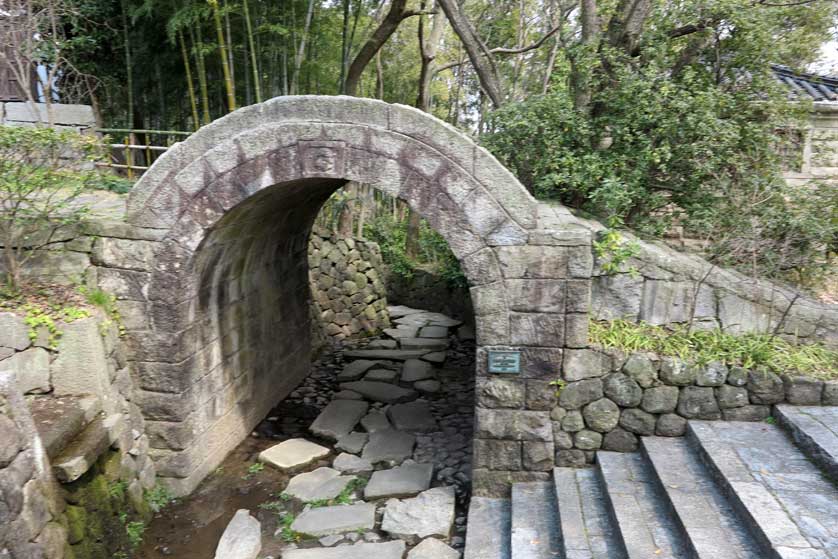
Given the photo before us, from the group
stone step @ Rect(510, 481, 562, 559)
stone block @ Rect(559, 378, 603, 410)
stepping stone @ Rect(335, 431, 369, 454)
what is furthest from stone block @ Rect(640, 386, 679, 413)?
stepping stone @ Rect(335, 431, 369, 454)

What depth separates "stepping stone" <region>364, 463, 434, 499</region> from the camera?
5.12 metres

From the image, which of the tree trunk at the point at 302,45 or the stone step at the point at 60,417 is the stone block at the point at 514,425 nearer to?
the stone step at the point at 60,417

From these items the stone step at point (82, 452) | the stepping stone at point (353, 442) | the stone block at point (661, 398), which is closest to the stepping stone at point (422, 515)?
the stepping stone at point (353, 442)

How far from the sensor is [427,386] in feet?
25.9

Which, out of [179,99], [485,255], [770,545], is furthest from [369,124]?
[179,99]

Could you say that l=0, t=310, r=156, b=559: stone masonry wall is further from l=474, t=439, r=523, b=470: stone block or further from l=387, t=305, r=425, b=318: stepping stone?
l=387, t=305, r=425, b=318: stepping stone

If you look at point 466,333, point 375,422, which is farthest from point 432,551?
point 466,333

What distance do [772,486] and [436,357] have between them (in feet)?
19.3

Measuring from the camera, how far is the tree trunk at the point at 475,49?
808 cm

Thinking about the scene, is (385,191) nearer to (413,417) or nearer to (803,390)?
(413,417)

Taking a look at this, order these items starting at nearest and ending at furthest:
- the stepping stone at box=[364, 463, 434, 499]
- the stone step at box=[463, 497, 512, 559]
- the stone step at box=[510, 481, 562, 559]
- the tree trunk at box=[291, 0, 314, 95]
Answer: the stone step at box=[510, 481, 562, 559] → the stone step at box=[463, 497, 512, 559] → the stepping stone at box=[364, 463, 434, 499] → the tree trunk at box=[291, 0, 314, 95]

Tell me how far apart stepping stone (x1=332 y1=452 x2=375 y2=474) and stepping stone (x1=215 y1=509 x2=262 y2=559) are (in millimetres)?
1077

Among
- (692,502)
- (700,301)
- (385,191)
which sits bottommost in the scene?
(692,502)

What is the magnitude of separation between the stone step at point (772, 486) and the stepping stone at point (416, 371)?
4.37 metres
